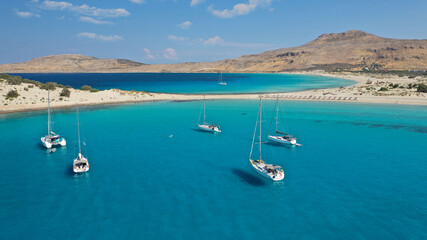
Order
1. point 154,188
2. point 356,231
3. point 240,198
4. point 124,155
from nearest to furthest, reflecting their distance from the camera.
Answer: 1. point 356,231
2. point 240,198
3. point 154,188
4. point 124,155

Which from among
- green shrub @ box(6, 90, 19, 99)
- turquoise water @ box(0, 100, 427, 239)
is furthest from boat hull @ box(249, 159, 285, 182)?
green shrub @ box(6, 90, 19, 99)

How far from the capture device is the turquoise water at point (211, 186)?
22047 millimetres

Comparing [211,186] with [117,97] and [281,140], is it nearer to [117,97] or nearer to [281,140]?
[281,140]

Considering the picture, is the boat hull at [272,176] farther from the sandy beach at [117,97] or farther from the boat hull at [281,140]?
the sandy beach at [117,97]

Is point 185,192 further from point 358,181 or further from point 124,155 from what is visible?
point 358,181

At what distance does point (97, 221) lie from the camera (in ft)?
74.7

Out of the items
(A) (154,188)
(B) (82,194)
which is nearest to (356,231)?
(A) (154,188)

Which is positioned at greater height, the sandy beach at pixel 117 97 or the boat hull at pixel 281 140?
the sandy beach at pixel 117 97

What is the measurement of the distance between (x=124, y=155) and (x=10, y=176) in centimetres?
1279

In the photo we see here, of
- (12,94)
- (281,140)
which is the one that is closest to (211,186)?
(281,140)

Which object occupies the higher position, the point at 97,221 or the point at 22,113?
the point at 22,113

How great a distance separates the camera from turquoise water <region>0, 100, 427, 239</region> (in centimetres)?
2205

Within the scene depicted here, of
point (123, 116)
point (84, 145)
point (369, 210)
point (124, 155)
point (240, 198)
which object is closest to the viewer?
point (369, 210)

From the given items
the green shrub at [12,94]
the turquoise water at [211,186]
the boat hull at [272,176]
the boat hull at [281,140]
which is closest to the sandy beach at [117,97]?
the green shrub at [12,94]
